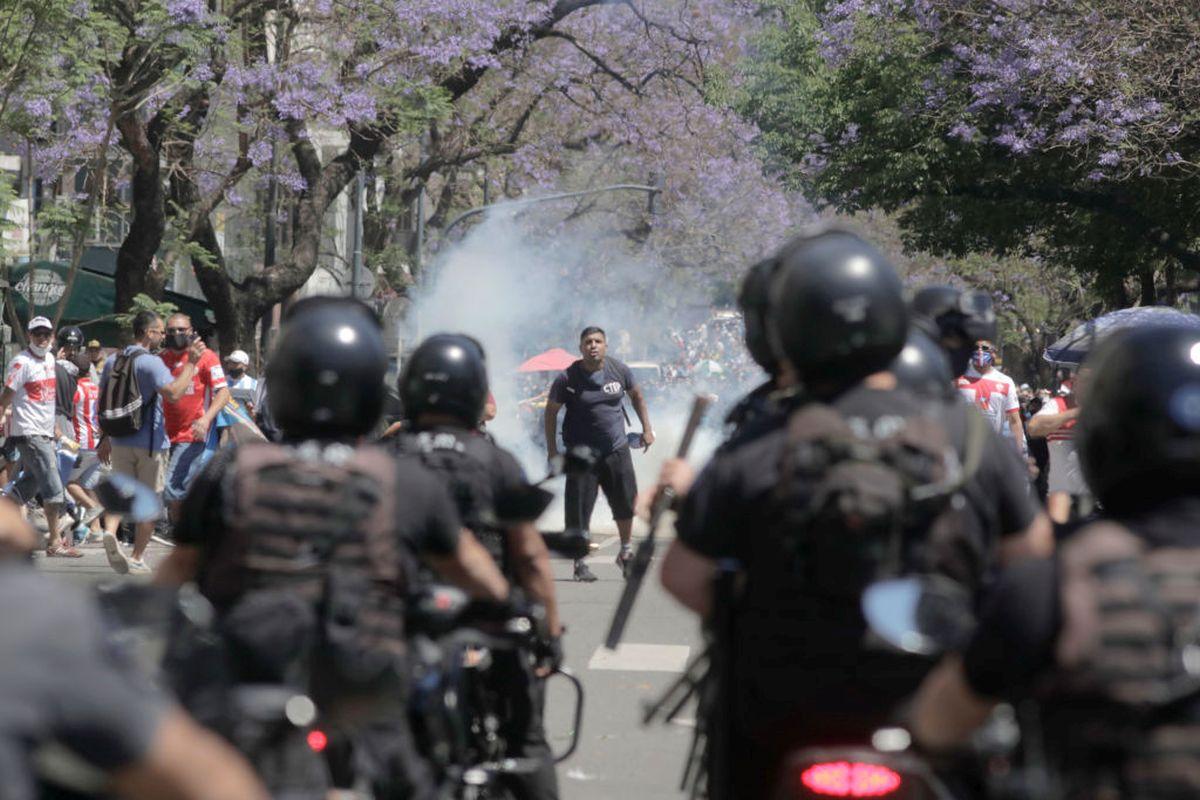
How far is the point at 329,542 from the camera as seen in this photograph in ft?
12.1

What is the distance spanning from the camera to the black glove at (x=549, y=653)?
496 centimetres

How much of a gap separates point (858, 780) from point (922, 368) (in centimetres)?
120

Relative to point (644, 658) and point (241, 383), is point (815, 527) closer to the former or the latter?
point (644, 658)

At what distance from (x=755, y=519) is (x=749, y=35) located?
3526 centimetres

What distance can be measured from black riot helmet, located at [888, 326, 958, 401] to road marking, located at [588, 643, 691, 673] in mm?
5177

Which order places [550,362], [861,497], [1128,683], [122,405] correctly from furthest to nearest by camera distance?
[550,362], [122,405], [861,497], [1128,683]

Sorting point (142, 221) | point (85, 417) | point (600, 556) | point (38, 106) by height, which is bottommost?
point (600, 556)

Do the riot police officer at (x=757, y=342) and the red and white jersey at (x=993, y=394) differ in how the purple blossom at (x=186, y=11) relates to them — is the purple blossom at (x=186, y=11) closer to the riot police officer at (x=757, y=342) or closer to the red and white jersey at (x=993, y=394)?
the red and white jersey at (x=993, y=394)

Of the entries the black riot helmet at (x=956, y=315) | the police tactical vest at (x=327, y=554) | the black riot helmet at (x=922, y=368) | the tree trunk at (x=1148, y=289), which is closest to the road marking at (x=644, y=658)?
the black riot helmet at (x=956, y=315)

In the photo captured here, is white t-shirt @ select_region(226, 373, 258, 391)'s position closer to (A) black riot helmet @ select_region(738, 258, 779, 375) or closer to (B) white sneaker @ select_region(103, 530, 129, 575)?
(B) white sneaker @ select_region(103, 530, 129, 575)

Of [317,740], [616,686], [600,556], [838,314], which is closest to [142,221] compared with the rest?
[600,556]

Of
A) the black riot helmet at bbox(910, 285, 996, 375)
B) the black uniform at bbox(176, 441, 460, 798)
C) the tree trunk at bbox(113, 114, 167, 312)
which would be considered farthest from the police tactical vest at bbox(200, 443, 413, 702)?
the tree trunk at bbox(113, 114, 167, 312)

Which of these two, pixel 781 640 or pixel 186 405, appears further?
pixel 186 405

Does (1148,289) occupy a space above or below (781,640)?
below
